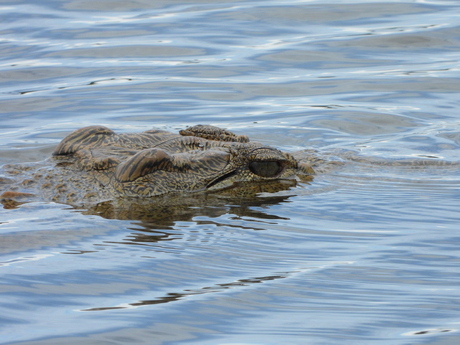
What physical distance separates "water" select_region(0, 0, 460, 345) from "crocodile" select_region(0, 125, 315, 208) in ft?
1.01

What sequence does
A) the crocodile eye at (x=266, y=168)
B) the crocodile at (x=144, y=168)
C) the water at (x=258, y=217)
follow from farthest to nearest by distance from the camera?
the crocodile eye at (x=266, y=168)
the crocodile at (x=144, y=168)
the water at (x=258, y=217)

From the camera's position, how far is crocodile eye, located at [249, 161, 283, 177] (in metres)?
6.12

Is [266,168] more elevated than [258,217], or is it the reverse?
[266,168]

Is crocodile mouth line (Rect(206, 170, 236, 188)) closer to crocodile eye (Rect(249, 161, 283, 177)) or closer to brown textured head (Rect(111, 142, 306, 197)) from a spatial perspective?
brown textured head (Rect(111, 142, 306, 197))

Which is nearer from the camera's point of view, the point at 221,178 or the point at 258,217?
the point at 258,217

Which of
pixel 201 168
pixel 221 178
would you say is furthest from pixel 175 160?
pixel 221 178

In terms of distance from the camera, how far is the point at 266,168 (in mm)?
6215

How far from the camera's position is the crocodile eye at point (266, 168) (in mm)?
6121

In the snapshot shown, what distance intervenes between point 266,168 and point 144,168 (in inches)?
43.2

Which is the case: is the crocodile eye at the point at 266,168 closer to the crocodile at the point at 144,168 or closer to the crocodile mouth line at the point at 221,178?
the crocodile at the point at 144,168

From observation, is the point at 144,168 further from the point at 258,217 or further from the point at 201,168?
the point at 258,217

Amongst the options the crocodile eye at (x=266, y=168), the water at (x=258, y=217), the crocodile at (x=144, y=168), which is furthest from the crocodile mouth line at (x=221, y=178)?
the water at (x=258, y=217)

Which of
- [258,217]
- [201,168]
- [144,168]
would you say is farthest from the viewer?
[201,168]

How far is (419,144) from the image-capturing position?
7922mm
